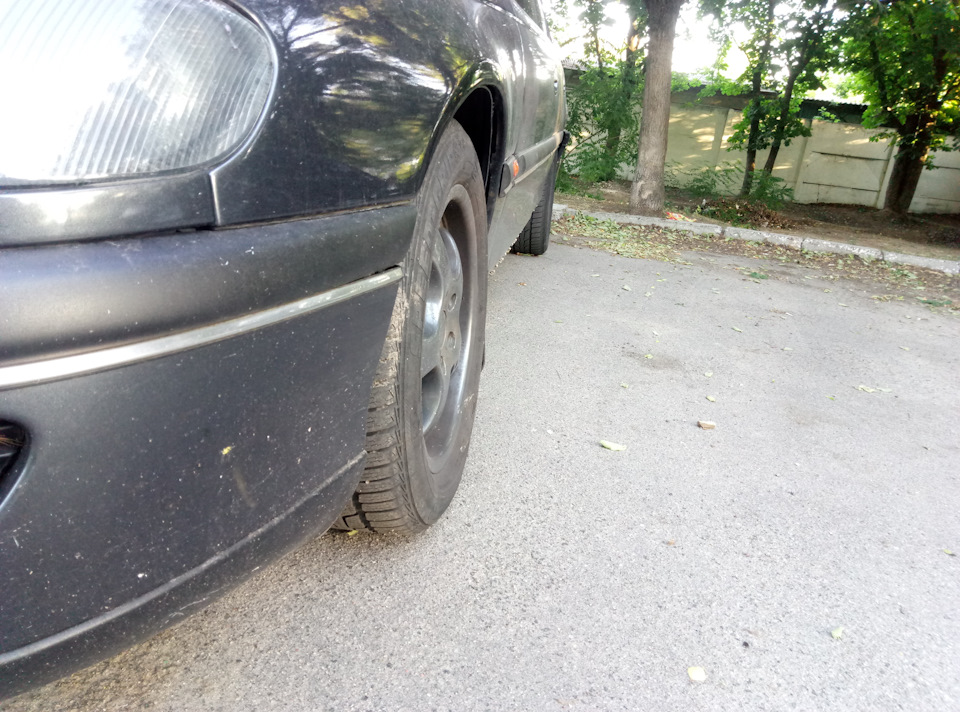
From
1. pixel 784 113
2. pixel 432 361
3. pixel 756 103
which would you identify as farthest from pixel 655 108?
pixel 432 361

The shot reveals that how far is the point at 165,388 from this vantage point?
1008 mm

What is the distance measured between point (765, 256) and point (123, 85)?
7165 millimetres

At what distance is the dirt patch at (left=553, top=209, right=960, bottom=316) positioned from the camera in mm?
6324

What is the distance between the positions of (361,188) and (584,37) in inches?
596

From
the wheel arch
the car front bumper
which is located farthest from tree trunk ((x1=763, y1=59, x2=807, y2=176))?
the car front bumper

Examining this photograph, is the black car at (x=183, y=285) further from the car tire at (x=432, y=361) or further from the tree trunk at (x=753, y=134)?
the tree trunk at (x=753, y=134)

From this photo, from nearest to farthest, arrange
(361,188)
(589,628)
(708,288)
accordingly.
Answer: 1. (361,188)
2. (589,628)
3. (708,288)

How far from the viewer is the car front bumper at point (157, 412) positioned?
2.97ft

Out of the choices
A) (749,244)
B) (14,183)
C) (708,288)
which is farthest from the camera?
(749,244)

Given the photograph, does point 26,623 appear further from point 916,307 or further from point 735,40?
point 735,40

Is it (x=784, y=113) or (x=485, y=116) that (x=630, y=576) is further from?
(x=784, y=113)

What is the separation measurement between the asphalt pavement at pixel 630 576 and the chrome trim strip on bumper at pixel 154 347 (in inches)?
33.9

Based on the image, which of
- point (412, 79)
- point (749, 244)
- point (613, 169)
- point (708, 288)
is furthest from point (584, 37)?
point (412, 79)

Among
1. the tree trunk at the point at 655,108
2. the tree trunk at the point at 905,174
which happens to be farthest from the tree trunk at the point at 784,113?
the tree trunk at the point at 655,108
